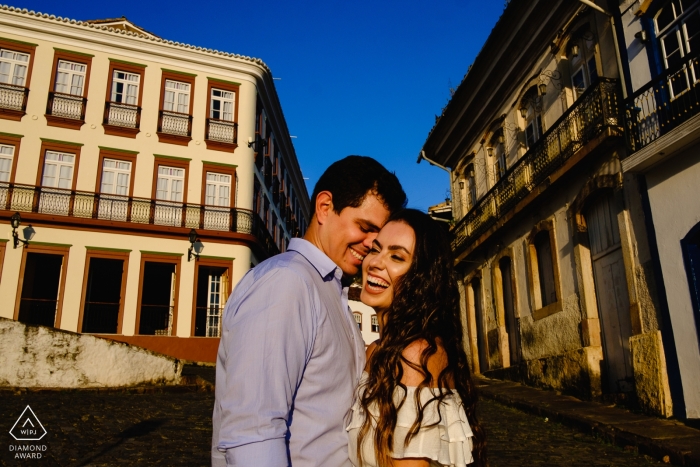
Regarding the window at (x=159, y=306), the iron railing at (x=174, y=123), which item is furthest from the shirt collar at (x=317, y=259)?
the iron railing at (x=174, y=123)

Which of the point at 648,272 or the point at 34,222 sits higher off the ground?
the point at 34,222

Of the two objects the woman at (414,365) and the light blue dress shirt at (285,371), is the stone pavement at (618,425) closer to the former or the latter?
the woman at (414,365)

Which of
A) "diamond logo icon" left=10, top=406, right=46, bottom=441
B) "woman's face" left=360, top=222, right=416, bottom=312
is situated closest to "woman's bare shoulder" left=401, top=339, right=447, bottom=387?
"woman's face" left=360, top=222, right=416, bottom=312

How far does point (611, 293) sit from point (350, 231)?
984cm

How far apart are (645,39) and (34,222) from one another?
64.1ft

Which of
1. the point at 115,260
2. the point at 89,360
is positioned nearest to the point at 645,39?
the point at 89,360

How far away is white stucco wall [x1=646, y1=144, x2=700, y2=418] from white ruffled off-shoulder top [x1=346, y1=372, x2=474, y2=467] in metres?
7.41

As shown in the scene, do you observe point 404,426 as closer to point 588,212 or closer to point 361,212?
point 361,212

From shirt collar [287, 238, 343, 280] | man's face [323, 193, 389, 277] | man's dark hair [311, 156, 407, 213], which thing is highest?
man's dark hair [311, 156, 407, 213]

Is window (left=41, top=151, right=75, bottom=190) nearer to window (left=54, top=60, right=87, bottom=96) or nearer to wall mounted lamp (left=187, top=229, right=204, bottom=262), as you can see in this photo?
→ window (left=54, top=60, right=87, bottom=96)

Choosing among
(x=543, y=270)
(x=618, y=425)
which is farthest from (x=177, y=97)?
(x=618, y=425)

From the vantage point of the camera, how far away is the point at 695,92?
338 inches

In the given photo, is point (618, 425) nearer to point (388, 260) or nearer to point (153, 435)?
point (153, 435)

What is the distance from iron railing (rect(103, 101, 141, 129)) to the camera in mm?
21828
